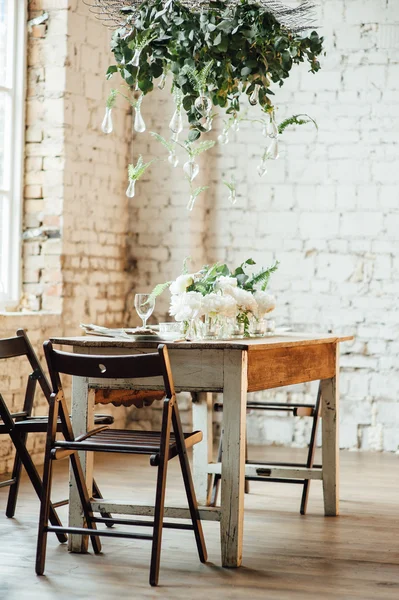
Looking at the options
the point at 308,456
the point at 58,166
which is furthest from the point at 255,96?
the point at 58,166

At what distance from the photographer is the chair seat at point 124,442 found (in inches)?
142

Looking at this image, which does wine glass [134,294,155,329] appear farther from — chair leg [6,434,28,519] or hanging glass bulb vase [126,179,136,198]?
chair leg [6,434,28,519]

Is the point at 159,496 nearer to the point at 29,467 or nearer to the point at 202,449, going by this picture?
the point at 29,467

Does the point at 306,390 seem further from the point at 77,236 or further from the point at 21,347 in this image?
the point at 21,347

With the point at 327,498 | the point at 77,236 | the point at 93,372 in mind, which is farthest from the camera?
the point at 77,236

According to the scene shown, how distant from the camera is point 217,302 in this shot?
4.11 metres

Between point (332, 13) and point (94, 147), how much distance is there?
6.39 feet

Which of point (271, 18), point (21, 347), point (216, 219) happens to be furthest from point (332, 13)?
point (21, 347)

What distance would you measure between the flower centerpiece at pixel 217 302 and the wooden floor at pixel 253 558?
0.92 m

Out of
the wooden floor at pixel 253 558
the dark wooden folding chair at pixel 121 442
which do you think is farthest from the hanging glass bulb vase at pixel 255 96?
the wooden floor at pixel 253 558

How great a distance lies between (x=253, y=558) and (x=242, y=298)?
1.08m

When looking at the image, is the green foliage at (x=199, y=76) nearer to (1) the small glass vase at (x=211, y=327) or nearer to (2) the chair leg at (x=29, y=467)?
(1) the small glass vase at (x=211, y=327)

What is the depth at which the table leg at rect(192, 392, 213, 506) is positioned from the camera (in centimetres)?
506

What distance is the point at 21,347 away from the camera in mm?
4613
